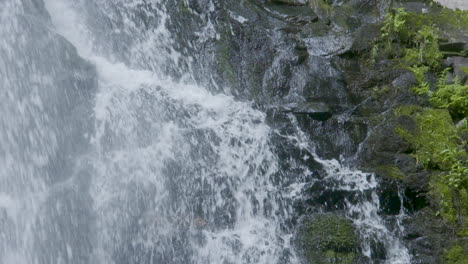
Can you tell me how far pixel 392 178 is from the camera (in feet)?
20.4

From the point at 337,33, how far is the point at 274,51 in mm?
1358

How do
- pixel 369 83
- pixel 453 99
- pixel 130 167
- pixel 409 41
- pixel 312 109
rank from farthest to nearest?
pixel 409 41 < pixel 369 83 < pixel 453 99 < pixel 312 109 < pixel 130 167

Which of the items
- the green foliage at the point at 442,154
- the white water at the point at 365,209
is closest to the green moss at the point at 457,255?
the green foliage at the point at 442,154

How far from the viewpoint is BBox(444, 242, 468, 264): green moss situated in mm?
5648

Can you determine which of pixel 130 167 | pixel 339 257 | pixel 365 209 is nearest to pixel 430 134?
pixel 365 209

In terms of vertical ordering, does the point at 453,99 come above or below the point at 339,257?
above

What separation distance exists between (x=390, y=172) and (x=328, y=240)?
56.6 inches

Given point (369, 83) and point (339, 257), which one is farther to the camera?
point (369, 83)

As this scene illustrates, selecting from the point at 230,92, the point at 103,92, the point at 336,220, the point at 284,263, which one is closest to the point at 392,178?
the point at 336,220

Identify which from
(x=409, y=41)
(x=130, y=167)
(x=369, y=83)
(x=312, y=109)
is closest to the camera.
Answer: (x=130, y=167)

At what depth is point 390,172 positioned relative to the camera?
6.30 m

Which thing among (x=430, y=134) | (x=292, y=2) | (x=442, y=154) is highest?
(x=292, y=2)

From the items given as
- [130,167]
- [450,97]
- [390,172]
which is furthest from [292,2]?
[130,167]

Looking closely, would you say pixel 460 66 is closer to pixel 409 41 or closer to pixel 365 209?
pixel 409 41
